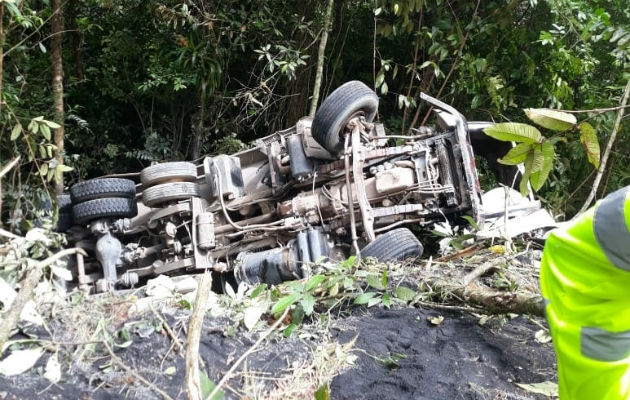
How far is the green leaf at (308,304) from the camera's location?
2867 mm

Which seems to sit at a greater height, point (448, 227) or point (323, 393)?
point (448, 227)

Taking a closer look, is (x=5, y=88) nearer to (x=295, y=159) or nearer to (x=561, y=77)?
(x=295, y=159)

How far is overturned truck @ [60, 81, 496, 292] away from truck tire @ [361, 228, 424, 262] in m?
0.01

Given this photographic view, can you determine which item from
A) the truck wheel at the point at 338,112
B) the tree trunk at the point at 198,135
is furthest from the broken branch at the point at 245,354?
the tree trunk at the point at 198,135

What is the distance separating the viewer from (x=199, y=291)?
2.11 metres

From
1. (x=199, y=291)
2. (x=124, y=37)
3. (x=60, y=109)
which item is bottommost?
(x=199, y=291)

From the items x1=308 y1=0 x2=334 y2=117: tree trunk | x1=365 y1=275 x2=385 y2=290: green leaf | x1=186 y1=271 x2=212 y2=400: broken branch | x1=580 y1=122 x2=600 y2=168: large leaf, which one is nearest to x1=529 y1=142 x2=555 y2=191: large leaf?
x1=580 y1=122 x2=600 y2=168: large leaf

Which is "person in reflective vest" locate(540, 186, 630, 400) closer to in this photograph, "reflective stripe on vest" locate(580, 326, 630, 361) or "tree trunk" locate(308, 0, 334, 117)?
"reflective stripe on vest" locate(580, 326, 630, 361)

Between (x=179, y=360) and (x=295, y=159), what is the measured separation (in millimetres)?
3054

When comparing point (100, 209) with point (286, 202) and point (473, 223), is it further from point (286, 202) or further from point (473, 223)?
point (473, 223)

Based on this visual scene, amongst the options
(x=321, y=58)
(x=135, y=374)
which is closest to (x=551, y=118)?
(x=135, y=374)

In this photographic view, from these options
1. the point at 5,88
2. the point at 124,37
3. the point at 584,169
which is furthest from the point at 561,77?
the point at 5,88

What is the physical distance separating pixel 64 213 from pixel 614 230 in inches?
198

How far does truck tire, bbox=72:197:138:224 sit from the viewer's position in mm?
5379
